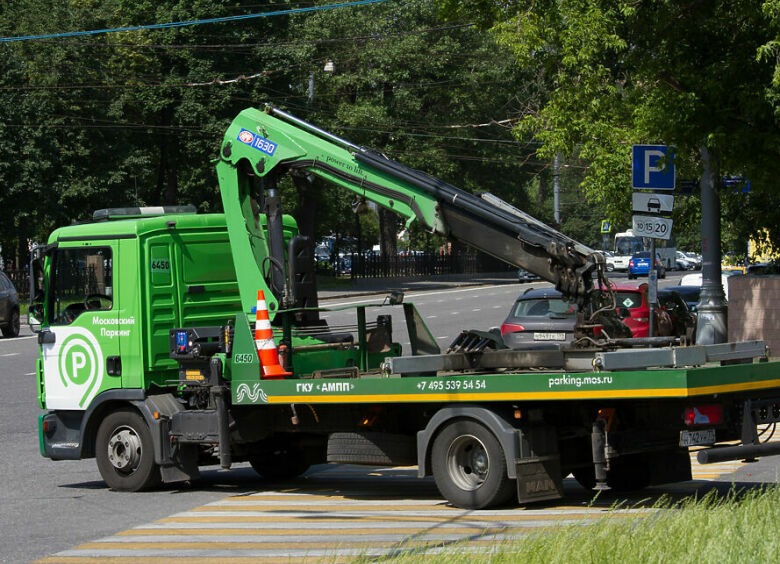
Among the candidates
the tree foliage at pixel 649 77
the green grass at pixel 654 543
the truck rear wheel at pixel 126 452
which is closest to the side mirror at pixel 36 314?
the truck rear wheel at pixel 126 452

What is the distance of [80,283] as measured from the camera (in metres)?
12.3

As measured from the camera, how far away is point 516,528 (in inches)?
339

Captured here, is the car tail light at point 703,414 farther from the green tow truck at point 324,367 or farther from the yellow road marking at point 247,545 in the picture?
the yellow road marking at point 247,545

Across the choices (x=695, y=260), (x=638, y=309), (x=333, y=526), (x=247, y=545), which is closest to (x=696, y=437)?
(x=333, y=526)

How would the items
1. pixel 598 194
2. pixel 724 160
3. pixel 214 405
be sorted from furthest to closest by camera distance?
pixel 598 194
pixel 724 160
pixel 214 405

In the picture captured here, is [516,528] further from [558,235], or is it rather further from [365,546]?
[558,235]

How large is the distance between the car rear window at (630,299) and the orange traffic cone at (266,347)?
1072 cm

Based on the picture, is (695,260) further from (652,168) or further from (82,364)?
(82,364)

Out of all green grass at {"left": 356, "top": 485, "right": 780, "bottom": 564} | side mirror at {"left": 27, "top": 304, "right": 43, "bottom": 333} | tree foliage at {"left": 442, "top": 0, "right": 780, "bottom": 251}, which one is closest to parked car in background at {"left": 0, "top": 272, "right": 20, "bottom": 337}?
tree foliage at {"left": 442, "top": 0, "right": 780, "bottom": 251}

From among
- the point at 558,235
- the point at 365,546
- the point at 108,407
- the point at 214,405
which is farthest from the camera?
the point at 108,407

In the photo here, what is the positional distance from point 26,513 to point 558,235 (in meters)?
5.26

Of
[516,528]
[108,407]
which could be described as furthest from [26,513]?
[516,528]

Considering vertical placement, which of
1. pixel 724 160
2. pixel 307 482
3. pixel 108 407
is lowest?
pixel 307 482

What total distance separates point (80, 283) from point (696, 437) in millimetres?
6401
